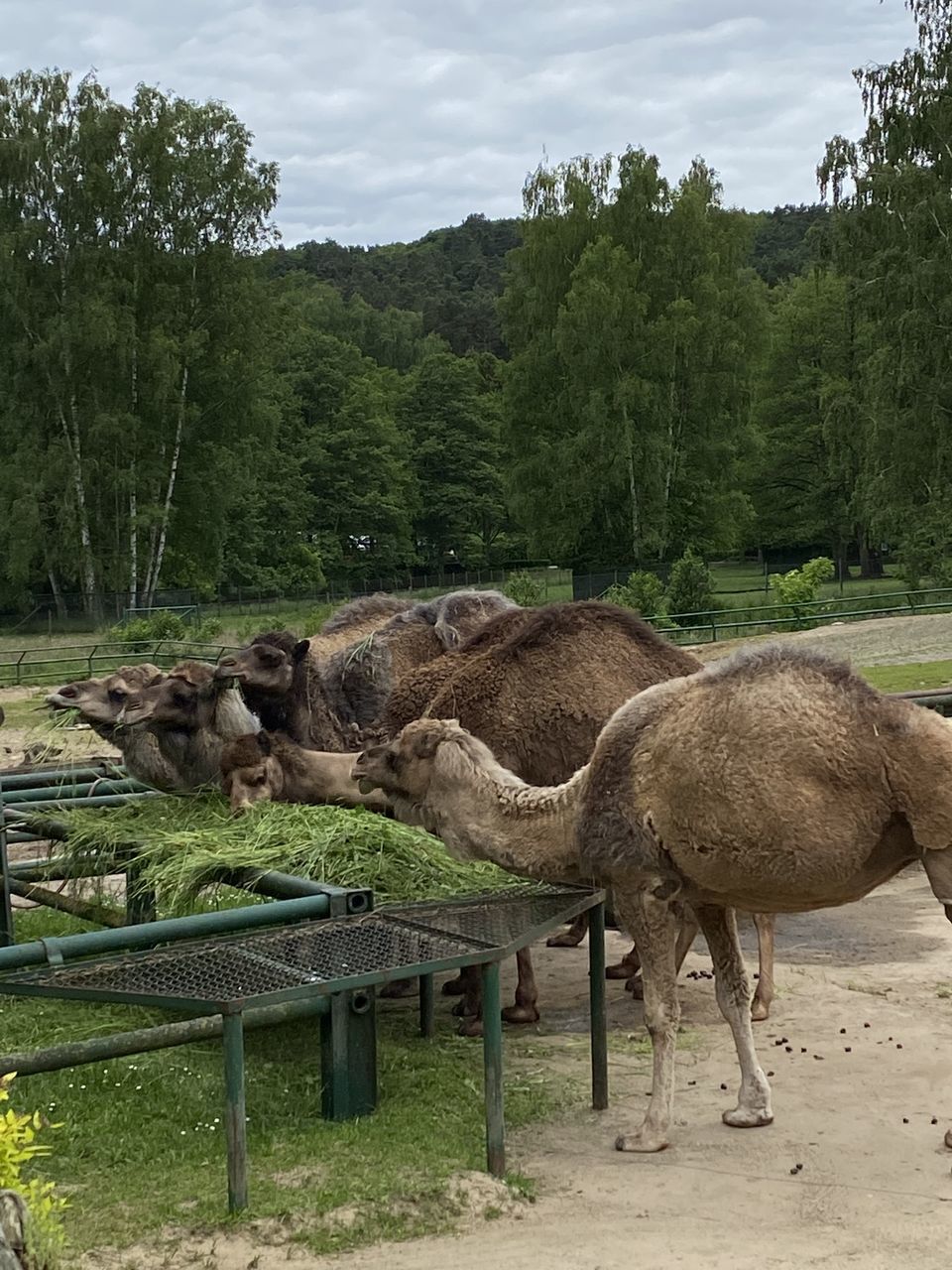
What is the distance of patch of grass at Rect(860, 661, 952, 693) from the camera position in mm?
18797

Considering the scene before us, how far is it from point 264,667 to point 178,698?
544 millimetres

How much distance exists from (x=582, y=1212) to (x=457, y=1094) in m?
1.24

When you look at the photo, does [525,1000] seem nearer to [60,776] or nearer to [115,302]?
[60,776]

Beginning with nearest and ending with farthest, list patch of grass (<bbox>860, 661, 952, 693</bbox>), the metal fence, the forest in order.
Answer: patch of grass (<bbox>860, 661, 952, 693</bbox>), the metal fence, the forest

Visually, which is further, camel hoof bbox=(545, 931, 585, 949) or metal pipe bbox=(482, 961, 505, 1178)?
camel hoof bbox=(545, 931, 585, 949)

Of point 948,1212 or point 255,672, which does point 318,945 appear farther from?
point 255,672

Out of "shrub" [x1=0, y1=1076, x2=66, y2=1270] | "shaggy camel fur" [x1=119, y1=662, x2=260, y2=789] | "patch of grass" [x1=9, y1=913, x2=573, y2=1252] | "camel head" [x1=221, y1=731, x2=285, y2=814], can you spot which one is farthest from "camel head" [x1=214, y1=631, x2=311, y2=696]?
"shrub" [x1=0, y1=1076, x2=66, y2=1270]

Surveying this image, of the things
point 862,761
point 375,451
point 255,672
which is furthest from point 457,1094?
point 375,451

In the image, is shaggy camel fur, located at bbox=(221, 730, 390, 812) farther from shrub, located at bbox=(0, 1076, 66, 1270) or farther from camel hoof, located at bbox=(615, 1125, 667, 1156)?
shrub, located at bbox=(0, 1076, 66, 1270)

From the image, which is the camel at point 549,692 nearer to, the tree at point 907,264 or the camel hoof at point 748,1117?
the camel hoof at point 748,1117

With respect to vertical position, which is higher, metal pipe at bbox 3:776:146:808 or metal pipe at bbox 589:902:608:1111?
metal pipe at bbox 3:776:146:808

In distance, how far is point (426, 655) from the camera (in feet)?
30.9

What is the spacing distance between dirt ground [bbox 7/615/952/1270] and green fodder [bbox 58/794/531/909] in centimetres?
111

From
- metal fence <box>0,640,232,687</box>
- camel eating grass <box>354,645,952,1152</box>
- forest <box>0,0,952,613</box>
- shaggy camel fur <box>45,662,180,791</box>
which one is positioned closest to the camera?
camel eating grass <box>354,645,952,1152</box>
